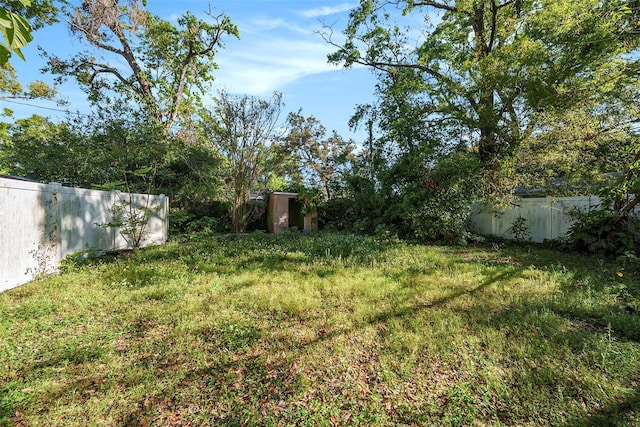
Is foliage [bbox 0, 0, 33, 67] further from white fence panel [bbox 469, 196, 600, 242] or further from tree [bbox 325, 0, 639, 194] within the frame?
white fence panel [bbox 469, 196, 600, 242]

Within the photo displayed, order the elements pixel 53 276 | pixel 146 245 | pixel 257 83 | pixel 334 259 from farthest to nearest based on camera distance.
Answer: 1. pixel 257 83
2. pixel 146 245
3. pixel 334 259
4. pixel 53 276

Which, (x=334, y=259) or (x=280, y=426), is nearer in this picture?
(x=280, y=426)

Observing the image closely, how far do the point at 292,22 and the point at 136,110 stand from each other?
7.67m

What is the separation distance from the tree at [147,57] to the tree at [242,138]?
444 centimetres

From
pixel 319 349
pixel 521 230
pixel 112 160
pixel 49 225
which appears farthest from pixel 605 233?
pixel 112 160

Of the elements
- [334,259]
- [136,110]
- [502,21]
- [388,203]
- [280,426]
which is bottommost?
[280,426]

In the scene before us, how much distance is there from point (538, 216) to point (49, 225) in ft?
33.5

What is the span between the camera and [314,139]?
63.2 feet

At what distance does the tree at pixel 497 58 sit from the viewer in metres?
5.76

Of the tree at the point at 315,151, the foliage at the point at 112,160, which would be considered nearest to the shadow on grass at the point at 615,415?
the foliage at the point at 112,160

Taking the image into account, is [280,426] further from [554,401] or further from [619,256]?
[619,256]

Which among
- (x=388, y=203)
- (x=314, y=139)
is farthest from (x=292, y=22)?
(x=314, y=139)

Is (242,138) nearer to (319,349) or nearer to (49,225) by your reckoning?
(49,225)

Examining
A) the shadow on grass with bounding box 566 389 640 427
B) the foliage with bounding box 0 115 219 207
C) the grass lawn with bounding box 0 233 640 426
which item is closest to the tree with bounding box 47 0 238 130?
the foliage with bounding box 0 115 219 207
